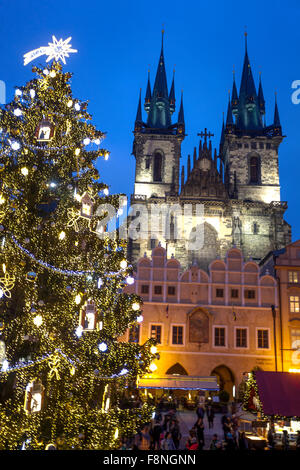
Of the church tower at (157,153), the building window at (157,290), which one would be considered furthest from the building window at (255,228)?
the building window at (157,290)

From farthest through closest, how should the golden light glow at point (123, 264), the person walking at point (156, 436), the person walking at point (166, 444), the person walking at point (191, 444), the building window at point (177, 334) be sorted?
the building window at point (177, 334)
the person walking at point (156, 436)
the person walking at point (166, 444)
the person walking at point (191, 444)
the golden light glow at point (123, 264)

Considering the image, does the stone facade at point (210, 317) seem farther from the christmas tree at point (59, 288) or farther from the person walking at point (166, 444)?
the christmas tree at point (59, 288)

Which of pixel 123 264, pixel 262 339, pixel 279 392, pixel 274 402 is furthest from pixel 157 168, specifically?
pixel 123 264

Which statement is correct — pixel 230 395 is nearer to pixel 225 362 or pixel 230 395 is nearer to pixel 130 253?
pixel 225 362

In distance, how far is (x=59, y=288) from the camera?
7.82m

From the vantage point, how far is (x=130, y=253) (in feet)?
137

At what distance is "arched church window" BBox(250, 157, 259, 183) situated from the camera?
46438 millimetres

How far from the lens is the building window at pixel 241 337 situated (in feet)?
86.4

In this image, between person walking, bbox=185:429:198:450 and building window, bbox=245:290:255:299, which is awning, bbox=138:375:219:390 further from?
person walking, bbox=185:429:198:450

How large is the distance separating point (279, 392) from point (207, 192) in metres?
31.4

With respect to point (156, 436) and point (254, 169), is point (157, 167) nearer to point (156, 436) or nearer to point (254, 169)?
point (254, 169)

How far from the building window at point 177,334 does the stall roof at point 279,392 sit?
11417 millimetres

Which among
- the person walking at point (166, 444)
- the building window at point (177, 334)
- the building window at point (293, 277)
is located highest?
the building window at point (293, 277)

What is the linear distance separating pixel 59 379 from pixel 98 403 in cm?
117
